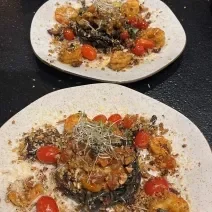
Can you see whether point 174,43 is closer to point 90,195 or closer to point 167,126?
point 167,126

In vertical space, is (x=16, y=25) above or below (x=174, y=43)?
A: below

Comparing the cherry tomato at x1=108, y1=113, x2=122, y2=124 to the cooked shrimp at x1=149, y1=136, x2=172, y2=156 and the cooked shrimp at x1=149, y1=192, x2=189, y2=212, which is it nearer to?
the cooked shrimp at x1=149, y1=136, x2=172, y2=156

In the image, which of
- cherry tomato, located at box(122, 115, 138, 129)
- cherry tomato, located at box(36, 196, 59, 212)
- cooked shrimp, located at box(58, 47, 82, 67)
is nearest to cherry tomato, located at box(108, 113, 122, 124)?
cherry tomato, located at box(122, 115, 138, 129)

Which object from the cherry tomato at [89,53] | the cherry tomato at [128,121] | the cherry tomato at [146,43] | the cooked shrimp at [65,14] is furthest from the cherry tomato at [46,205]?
the cooked shrimp at [65,14]

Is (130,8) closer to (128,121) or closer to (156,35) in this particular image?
(156,35)

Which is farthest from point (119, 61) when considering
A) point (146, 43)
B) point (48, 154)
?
point (48, 154)

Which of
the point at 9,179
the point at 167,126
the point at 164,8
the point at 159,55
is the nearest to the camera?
the point at 9,179

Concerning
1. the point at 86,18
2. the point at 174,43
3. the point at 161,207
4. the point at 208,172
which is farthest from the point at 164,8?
the point at 161,207

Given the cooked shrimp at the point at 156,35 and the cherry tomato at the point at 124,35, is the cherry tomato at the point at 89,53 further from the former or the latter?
the cooked shrimp at the point at 156,35
